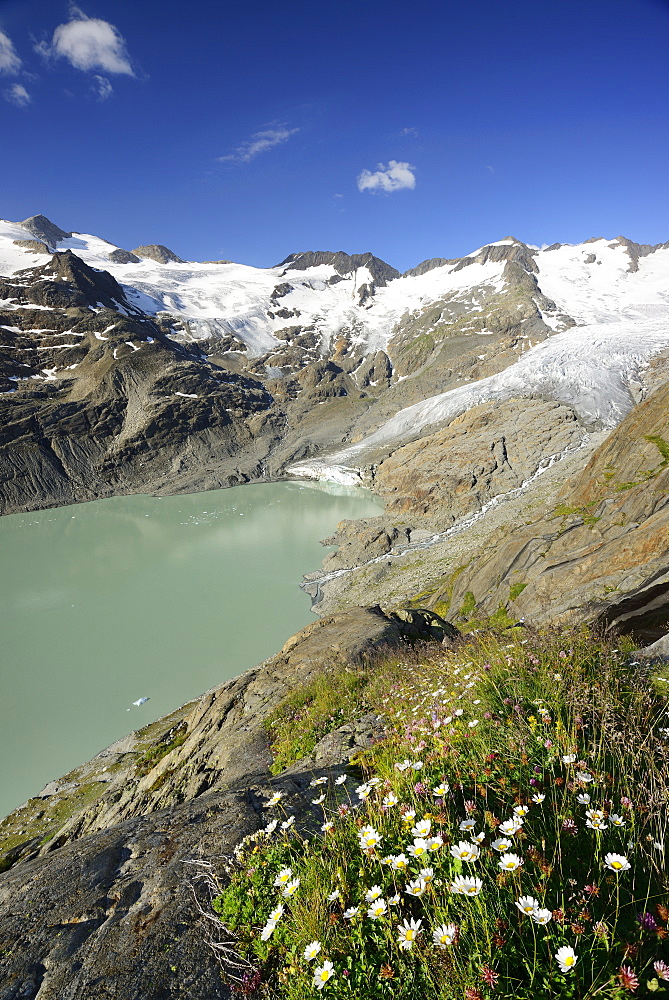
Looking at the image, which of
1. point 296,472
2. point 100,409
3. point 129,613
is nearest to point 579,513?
point 129,613

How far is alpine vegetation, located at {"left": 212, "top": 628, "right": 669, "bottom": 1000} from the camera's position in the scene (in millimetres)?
1497

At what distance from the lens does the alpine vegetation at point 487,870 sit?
4.91ft

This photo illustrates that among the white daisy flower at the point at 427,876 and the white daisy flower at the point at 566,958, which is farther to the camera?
the white daisy flower at the point at 427,876

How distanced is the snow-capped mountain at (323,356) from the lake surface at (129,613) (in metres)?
20.6

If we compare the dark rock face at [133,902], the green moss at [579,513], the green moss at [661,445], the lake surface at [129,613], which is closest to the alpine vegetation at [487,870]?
the dark rock face at [133,902]

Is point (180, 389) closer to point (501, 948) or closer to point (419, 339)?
point (419, 339)

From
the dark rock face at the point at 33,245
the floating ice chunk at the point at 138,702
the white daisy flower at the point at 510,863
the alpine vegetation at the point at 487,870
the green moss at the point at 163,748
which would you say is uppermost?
the dark rock face at the point at 33,245

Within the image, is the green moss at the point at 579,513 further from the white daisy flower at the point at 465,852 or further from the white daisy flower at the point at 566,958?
the white daisy flower at the point at 566,958

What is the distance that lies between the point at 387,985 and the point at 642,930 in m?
0.92

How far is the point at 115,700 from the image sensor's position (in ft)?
75.0

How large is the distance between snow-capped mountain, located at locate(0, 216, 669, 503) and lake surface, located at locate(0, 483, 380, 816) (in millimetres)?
20620

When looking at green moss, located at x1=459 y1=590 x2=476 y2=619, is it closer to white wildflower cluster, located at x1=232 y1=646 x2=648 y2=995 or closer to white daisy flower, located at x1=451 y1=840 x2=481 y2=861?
white wildflower cluster, located at x1=232 y1=646 x2=648 y2=995

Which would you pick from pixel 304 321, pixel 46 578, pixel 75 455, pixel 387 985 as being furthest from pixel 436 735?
pixel 304 321

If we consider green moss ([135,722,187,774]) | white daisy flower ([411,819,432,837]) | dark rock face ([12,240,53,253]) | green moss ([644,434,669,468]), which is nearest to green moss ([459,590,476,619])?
green moss ([644,434,669,468])
